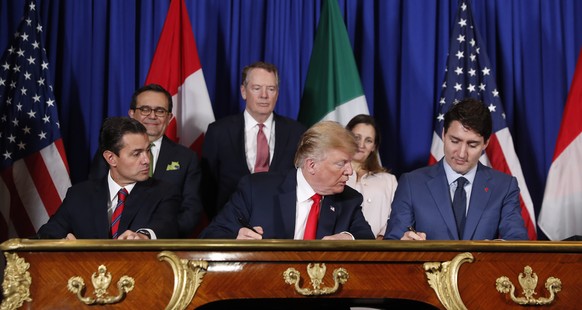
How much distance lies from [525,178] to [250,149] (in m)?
2.43

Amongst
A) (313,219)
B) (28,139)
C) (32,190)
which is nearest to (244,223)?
(313,219)

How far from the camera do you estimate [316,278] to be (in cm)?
299

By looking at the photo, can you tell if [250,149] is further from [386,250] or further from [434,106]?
[386,250]

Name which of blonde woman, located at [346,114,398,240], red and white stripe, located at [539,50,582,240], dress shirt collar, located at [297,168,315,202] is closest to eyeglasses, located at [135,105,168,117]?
blonde woman, located at [346,114,398,240]

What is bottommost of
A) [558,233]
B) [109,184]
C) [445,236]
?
[558,233]

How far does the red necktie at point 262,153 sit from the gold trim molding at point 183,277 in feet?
7.34

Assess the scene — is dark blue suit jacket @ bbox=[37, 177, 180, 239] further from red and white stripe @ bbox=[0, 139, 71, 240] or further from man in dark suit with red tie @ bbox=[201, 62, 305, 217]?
red and white stripe @ bbox=[0, 139, 71, 240]

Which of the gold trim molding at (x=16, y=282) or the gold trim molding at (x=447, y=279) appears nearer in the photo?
the gold trim molding at (x=16, y=282)

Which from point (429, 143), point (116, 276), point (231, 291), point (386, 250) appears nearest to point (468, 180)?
point (386, 250)

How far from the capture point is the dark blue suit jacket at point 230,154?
5.13 metres

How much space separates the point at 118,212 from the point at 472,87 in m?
3.17

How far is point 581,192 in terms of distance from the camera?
5797 mm

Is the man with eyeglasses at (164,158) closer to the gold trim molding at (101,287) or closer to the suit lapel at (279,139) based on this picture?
the suit lapel at (279,139)

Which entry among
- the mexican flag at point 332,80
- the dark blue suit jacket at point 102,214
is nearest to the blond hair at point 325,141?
the dark blue suit jacket at point 102,214
